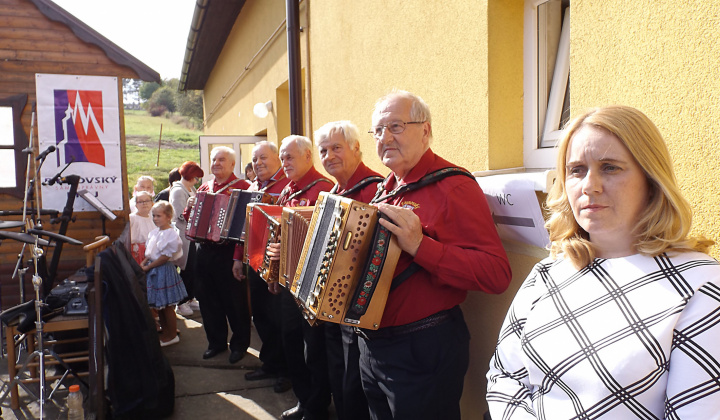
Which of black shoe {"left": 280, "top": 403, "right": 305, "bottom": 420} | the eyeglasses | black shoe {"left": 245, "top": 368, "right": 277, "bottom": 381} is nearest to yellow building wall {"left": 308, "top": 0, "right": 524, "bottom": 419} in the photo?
the eyeglasses

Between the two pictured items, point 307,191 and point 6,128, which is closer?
point 307,191

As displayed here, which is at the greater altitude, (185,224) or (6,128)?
(6,128)

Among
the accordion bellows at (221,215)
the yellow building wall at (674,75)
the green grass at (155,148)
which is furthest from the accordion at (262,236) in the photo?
the green grass at (155,148)

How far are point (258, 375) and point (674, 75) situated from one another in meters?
3.89

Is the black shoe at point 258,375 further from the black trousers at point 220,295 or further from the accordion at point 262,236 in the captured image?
the accordion at point 262,236

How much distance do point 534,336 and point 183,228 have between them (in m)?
5.34

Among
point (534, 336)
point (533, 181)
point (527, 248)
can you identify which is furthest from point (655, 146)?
point (527, 248)

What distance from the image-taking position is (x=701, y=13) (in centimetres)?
149

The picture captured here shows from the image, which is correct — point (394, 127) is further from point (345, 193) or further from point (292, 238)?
point (292, 238)

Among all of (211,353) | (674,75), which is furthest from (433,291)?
(211,353)

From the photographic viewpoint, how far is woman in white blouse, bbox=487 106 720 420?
1.08m

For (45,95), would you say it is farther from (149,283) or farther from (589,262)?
(589,262)

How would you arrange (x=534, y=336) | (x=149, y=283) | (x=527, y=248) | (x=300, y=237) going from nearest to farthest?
(x=534, y=336) → (x=527, y=248) → (x=300, y=237) → (x=149, y=283)

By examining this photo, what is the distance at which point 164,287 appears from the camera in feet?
16.6
